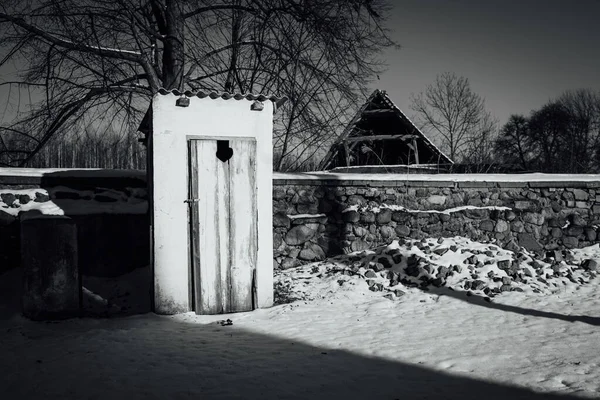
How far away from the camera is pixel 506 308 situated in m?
5.90

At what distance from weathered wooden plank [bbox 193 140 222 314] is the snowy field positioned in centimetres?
30

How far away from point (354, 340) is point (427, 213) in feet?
14.1

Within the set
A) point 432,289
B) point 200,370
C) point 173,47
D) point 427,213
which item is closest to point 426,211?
point 427,213

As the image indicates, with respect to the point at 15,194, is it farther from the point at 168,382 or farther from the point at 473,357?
the point at 473,357

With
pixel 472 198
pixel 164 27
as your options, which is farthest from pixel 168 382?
pixel 164 27

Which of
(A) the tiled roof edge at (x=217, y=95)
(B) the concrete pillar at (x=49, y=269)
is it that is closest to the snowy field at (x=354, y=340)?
(B) the concrete pillar at (x=49, y=269)

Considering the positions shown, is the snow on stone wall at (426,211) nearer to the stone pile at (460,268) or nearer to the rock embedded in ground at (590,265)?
the stone pile at (460,268)

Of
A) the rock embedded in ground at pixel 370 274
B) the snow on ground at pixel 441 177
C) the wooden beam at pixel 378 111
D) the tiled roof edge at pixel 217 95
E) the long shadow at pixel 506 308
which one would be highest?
the wooden beam at pixel 378 111

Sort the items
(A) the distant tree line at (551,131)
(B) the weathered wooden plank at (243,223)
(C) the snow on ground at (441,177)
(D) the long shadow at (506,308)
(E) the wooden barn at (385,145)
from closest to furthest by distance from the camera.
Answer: (D) the long shadow at (506,308)
(B) the weathered wooden plank at (243,223)
(C) the snow on ground at (441,177)
(E) the wooden barn at (385,145)
(A) the distant tree line at (551,131)

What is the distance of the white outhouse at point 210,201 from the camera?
5516 millimetres

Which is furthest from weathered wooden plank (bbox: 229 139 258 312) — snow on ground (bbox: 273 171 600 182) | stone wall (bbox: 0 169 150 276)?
snow on ground (bbox: 273 171 600 182)

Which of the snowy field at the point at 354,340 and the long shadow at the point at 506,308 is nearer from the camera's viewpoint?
the snowy field at the point at 354,340

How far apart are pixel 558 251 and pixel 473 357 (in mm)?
4981

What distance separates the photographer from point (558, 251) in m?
7.98
